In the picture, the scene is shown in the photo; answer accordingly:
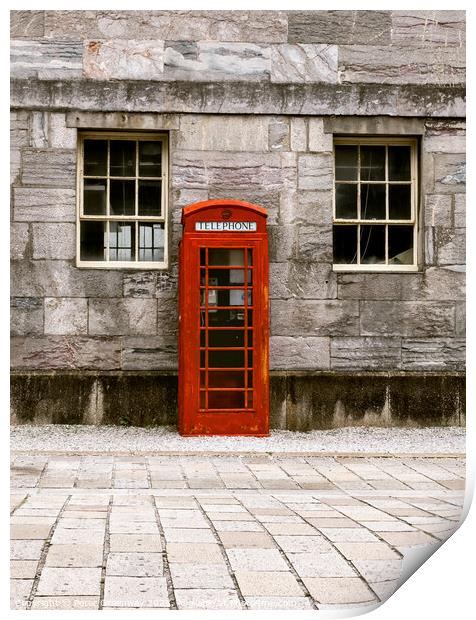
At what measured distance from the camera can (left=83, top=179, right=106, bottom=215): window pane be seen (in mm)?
3480

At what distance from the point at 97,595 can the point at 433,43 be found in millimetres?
2100

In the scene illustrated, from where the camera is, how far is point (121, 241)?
3.70m

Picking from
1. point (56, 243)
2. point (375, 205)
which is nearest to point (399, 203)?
point (375, 205)

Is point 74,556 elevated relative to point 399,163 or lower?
lower

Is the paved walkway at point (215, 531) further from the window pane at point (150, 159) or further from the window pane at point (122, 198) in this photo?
the window pane at point (150, 159)

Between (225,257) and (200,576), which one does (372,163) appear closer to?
(225,257)

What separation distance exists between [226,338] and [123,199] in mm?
673

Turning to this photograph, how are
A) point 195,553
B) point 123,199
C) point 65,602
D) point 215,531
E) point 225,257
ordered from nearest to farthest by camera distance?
point 65,602, point 195,553, point 215,531, point 225,257, point 123,199

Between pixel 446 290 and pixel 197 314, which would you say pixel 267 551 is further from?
pixel 446 290

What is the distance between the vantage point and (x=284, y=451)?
3002 mm

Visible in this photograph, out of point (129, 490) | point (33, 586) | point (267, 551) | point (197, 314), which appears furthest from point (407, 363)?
point (33, 586)

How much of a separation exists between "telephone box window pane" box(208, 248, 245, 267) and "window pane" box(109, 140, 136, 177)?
485 mm

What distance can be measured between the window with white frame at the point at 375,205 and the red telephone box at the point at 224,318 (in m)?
0.53

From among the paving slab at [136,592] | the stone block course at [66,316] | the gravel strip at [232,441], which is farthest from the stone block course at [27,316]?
the paving slab at [136,592]
